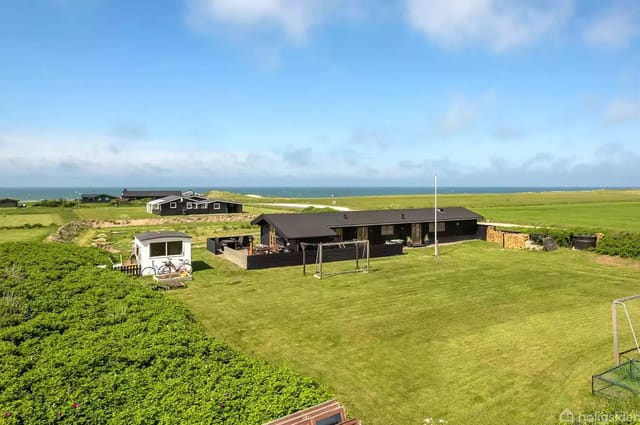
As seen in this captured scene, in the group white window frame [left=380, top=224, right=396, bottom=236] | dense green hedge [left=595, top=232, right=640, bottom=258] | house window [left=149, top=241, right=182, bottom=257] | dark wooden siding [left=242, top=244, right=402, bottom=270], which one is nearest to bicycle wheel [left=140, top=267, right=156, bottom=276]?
house window [left=149, top=241, right=182, bottom=257]

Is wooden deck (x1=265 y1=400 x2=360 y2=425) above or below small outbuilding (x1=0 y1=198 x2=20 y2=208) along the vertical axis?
below

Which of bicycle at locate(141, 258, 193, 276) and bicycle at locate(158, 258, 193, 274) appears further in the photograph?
bicycle at locate(158, 258, 193, 274)

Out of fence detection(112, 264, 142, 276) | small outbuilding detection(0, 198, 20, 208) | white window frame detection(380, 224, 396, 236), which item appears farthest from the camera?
small outbuilding detection(0, 198, 20, 208)

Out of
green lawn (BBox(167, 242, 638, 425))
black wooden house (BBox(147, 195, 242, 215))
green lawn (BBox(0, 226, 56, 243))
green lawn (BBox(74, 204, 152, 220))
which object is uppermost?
black wooden house (BBox(147, 195, 242, 215))

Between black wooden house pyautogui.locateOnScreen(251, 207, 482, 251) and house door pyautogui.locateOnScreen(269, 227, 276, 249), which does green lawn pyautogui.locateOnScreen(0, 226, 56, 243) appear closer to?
house door pyautogui.locateOnScreen(269, 227, 276, 249)

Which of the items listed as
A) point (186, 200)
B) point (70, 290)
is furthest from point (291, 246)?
point (186, 200)

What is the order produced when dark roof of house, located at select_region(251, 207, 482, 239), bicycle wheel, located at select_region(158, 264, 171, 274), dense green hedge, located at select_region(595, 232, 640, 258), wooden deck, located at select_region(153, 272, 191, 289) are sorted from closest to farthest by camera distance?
wooden deck, located at select_region(153, 272, 191, 289) < bicycle wheel, located at select_region(158, 264, 171, 274) < dense green hedge, located at select_region(595, 232, 640, 258) < dark roof of house, located at select_region(251, 207, 482, 239)

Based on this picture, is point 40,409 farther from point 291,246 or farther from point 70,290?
point 291,246
